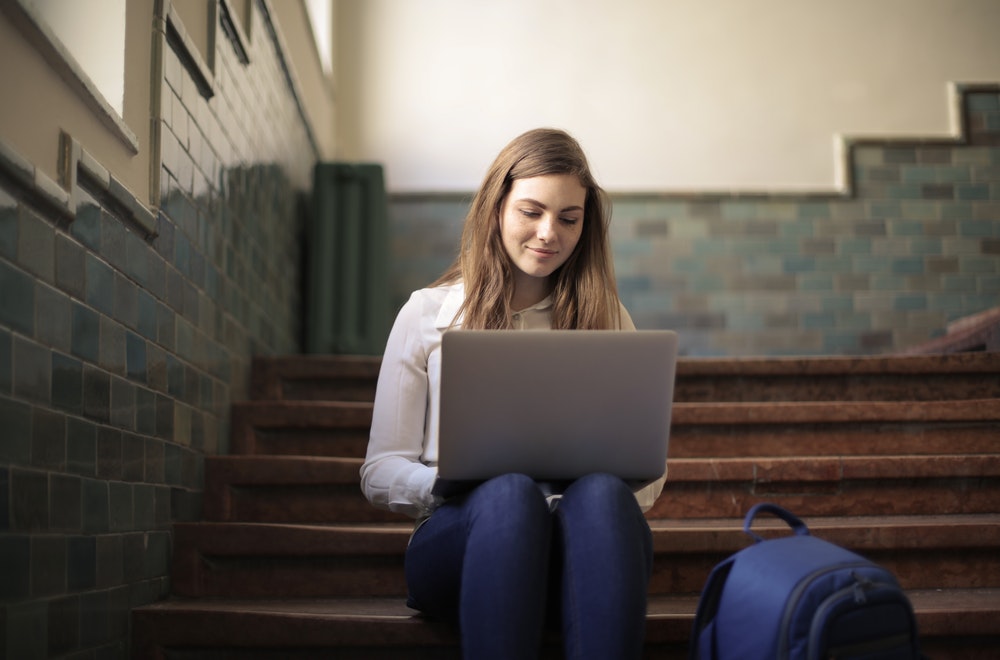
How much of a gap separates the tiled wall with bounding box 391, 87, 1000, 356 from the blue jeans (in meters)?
2.94

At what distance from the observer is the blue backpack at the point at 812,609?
1366 millimetres

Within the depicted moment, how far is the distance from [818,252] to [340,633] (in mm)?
3194

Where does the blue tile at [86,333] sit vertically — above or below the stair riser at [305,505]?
above

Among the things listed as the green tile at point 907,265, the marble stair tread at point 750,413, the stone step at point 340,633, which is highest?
the green tile at point 907,265

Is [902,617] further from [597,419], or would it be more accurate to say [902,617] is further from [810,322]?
[810,322]

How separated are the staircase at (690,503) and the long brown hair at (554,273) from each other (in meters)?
0.53

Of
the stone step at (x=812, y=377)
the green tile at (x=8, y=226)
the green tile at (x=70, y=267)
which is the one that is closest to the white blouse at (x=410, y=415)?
the green tile at (x=70, y=267)

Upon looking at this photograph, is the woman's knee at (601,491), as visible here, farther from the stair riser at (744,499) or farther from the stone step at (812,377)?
the stone step at (812,377)

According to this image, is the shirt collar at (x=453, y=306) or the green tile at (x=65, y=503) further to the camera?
the shirt collar at (x=453, y=306)

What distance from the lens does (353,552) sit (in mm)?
2084

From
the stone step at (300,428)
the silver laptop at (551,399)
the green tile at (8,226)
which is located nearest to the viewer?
the green tile at (8,226)

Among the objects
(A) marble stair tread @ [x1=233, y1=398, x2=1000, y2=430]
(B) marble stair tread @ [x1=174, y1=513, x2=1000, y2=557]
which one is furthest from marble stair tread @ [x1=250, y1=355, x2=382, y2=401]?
(B) marble stair tread @ [x1=174, y1=513, x2=1000, y2=557]

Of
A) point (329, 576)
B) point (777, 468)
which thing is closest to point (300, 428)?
point (329, 576)

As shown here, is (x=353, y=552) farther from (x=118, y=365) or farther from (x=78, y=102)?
(x=78, y=102)
